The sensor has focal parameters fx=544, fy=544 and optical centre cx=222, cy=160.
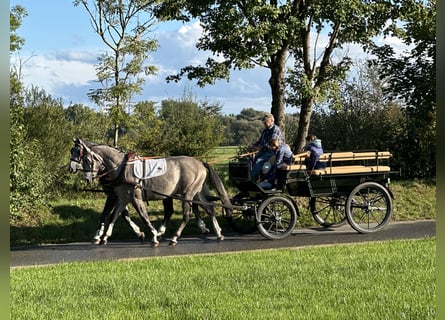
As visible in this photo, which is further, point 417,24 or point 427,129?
point 427,129

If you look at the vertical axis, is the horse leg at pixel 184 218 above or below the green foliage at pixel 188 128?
below

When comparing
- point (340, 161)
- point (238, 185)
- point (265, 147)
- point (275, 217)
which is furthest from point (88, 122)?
point (340, 161)

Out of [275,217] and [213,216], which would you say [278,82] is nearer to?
[275,217]

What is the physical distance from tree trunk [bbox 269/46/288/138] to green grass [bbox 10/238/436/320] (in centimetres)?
711

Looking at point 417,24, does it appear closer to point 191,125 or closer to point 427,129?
point 427,129

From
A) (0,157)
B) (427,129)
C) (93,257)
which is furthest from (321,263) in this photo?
(427,129)

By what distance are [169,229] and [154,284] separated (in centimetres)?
579

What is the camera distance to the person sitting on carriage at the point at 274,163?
A: 11.6 meters

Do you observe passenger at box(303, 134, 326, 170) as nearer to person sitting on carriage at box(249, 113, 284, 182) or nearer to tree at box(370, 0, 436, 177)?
person sitting on carriage at box(249, 113, 284, 182)

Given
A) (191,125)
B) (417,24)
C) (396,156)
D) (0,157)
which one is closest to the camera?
(0,157)

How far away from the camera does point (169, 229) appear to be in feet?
41.9

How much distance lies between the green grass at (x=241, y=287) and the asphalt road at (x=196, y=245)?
1000mm

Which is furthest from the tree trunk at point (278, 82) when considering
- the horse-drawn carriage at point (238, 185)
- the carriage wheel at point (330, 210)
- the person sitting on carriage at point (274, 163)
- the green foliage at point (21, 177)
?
the green foliage at point (21, 177)

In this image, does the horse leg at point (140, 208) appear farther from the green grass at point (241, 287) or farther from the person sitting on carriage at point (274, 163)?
the person sitting on carriage at point (274, 163)
